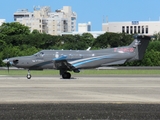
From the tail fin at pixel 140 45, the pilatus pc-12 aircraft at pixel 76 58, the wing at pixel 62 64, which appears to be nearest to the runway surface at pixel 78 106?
the wing at pixel 62 64

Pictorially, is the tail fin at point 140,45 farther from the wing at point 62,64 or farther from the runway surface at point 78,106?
the runway surface at point 78,106

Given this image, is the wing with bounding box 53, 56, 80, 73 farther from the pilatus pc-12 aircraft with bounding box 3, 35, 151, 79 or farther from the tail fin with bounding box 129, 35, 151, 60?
the tail fin with bounding box 129, 35, 151, 60

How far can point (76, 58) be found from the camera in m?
57.1

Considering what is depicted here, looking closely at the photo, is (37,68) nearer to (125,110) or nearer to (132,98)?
(132,98)

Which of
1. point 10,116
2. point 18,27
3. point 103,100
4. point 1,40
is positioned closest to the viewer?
point 10,116

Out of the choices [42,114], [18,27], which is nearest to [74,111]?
[42,114]

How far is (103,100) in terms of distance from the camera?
2802 cm

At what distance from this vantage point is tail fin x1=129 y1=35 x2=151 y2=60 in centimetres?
5922

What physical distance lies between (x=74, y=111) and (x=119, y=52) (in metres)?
35.7

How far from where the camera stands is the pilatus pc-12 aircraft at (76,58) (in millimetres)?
55906

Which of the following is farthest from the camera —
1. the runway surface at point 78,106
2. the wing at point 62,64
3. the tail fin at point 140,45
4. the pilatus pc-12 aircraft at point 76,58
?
the tail fin at point 140,45

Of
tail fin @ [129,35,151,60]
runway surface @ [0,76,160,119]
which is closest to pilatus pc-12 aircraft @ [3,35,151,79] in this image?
tail fin @ [129,35,151,60]

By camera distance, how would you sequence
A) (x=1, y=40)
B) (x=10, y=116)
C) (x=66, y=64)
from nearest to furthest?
(x=10, y=116) → (x=66, y=64) → (x=1, y=40)

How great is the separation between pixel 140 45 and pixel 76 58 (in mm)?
7512
